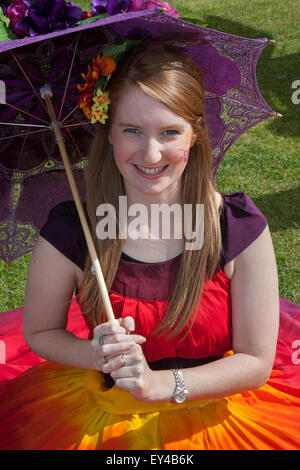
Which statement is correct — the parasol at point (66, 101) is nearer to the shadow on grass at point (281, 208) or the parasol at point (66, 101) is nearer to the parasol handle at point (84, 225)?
the parasol handle at point (84, 225)

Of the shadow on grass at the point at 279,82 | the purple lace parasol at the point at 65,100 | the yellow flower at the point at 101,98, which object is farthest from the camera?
the shadow on grass at the point at 279,82

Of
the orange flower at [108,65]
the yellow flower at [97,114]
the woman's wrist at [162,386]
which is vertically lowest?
the woman's wrist at [162,386]

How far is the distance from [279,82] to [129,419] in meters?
5.82

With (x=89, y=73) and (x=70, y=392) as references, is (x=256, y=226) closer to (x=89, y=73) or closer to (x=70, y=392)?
(x=89, y=73)

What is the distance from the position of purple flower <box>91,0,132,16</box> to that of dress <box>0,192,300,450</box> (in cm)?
79

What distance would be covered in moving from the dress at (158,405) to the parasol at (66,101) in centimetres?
22

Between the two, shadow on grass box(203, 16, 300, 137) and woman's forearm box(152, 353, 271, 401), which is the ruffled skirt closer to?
woman's forearm box(152, 353, 271, 401)

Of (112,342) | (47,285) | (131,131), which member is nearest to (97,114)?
(131,131)

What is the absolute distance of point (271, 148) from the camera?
235 inches

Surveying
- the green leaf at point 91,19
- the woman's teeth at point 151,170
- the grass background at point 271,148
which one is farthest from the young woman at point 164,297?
the grass background at point 271,148

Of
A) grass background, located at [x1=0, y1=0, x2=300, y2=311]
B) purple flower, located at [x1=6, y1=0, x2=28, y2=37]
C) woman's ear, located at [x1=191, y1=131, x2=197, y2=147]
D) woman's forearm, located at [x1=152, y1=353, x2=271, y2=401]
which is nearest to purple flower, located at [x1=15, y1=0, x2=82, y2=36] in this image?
purple flower, located at [x1=6, y1=0, x2=28, y2=37]

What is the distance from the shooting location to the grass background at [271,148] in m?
4.52

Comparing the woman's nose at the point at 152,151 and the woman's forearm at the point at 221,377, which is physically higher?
the woman's nose at the point at 152,151

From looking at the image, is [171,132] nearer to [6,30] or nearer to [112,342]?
[6,30]
